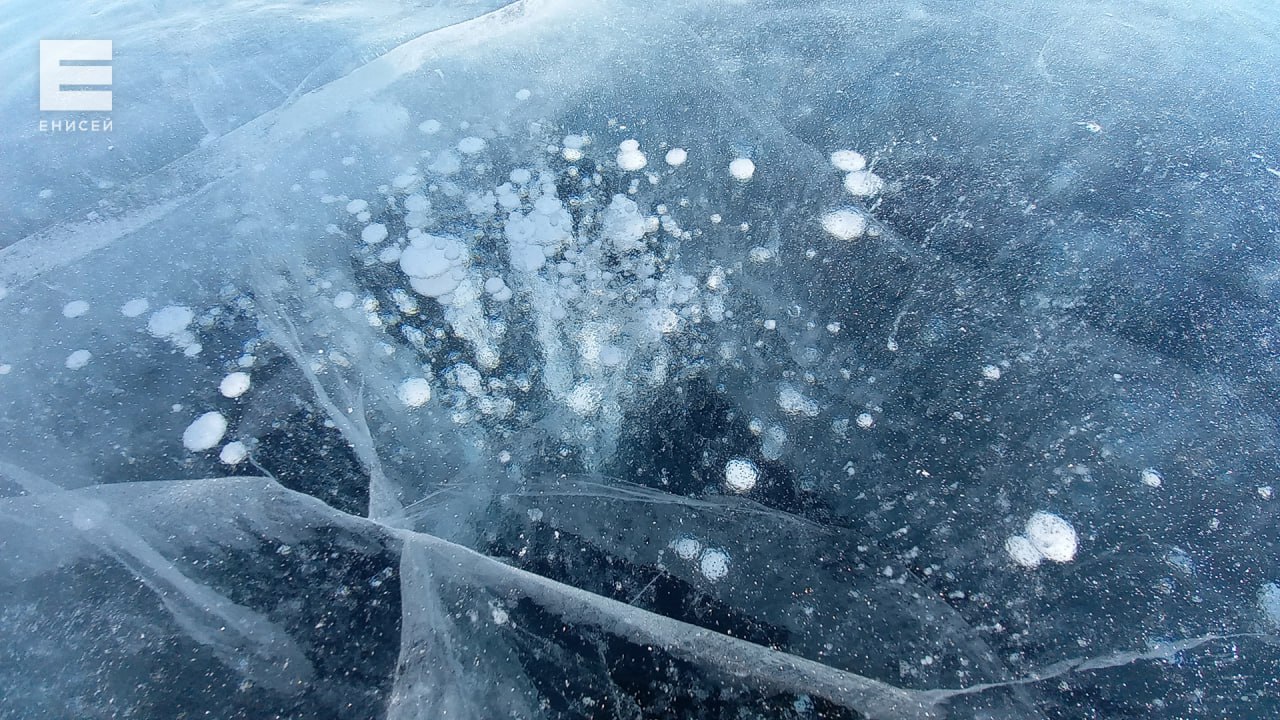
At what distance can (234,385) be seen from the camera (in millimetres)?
1688

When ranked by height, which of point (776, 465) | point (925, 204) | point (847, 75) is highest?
point (847, 75)

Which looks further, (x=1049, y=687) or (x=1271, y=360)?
(x=1271, y=360)

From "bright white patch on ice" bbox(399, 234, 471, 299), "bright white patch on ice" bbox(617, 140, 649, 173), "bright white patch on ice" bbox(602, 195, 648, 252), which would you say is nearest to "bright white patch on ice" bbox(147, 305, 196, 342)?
"bright white patch on ice" bbox(399, 234, 471, 299)

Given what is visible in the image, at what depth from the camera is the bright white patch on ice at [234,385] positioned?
5.49 ft

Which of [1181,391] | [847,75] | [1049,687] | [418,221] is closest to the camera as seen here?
[1049,687]

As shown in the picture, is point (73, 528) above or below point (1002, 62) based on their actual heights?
below

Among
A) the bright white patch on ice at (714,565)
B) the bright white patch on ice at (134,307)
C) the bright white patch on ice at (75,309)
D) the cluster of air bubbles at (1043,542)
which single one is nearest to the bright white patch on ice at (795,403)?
the bright white patch on ice at (714,565)

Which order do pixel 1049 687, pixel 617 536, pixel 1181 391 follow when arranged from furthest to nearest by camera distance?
1. pixel 1181 391
2. pixel 617 536
3. pixel 1049 687

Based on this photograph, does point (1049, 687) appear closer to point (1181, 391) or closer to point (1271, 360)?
point (1181, 391)

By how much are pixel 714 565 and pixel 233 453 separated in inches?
50.7

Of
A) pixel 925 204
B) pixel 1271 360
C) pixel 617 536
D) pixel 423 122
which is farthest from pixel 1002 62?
pixel 617 536

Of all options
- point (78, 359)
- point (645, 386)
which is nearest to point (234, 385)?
point (78, 359)

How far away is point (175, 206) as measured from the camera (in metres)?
2.11

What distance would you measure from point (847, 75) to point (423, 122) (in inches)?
71.2
